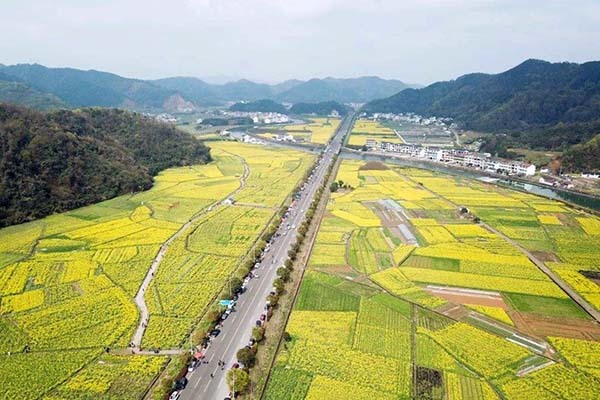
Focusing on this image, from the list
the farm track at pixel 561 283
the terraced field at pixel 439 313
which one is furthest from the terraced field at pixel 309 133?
the farm track at pixel 561 283

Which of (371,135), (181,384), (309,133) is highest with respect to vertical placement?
(371,135)

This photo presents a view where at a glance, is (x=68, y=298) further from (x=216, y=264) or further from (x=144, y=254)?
(x=216, y=264)

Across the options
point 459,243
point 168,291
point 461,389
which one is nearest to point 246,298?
point 168,291

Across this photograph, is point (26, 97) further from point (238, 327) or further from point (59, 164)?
point (238, 327)

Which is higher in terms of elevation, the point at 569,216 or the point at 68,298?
the point at 569,216

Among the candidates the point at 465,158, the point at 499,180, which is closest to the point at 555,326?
the point at 499,180

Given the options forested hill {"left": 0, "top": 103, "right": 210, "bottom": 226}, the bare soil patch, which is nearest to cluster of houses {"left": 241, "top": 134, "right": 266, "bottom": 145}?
forested hill {"left": 0, "top": 103, "right": 210, "bottom": 226}

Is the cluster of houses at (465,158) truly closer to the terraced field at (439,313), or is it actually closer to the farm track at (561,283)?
the terraced field at (439,313)
